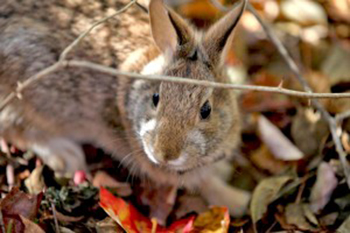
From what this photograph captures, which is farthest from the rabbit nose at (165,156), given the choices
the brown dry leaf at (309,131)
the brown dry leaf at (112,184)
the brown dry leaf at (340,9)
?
the brown dry leaf at (340,9)

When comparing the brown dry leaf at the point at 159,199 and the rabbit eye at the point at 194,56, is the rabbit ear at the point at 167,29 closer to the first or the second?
the rabbit eye at the point at 194,56

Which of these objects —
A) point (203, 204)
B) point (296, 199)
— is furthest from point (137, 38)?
point (296, 199)

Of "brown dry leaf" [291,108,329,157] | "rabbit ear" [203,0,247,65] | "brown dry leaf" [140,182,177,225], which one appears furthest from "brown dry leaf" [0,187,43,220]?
"brown dry leaf" [291,108,329,157]

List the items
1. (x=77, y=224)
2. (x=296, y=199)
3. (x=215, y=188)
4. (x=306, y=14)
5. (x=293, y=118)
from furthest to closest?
(x=306, y=14) → (x=293, y=118) → (x=215, y=188) → (x=296, y=199) → (x=77, y=224)

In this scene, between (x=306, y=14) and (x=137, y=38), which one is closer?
(x=137, y=38)

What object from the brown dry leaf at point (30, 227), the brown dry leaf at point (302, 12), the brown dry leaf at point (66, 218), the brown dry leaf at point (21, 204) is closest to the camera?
the brown dry leaf at point (30, 227)

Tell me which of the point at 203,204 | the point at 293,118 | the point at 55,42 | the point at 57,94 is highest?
the point at 55,42

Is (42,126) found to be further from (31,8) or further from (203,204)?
(203,204)

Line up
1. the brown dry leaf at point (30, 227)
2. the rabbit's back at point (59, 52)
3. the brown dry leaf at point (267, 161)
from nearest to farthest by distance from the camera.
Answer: the brown dry leaf at point (30, 227), the rabbit's back at point (59, 52), the brown dry leaf at point (267, 161)
